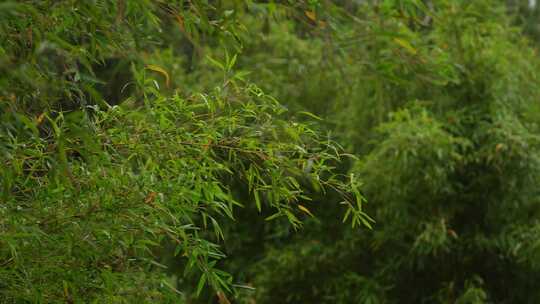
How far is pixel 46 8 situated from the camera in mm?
1547

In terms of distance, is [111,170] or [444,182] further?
[444,182]

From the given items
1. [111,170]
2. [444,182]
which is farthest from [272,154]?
[444,182]

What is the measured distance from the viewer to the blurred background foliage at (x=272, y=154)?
5.97 ft

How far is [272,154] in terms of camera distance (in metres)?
2.00

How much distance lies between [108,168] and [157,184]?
134 millimetres

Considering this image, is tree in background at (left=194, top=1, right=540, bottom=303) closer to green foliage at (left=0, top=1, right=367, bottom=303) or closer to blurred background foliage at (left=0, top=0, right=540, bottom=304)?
blurred background foliage at (left=0, top=0, right=540, bottom=304)

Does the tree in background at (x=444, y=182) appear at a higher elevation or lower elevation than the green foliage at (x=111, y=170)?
lower

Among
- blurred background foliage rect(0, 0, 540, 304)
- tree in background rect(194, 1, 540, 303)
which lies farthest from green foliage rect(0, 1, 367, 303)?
tree in background rect(194, 1, 540, 303)

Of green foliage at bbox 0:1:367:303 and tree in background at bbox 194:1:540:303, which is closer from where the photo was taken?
green foliage at bbox 0:1:367:303

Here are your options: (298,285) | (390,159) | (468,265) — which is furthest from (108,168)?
(298,285)

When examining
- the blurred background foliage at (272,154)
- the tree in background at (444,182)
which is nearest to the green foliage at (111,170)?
the blurred background foliage at (272,154)

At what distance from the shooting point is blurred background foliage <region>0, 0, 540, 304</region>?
5.97 ft

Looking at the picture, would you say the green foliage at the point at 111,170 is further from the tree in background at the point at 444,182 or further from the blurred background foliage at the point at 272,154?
the tree in background at the point at 444,182

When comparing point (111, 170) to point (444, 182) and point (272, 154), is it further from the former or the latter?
point (444, 182)
